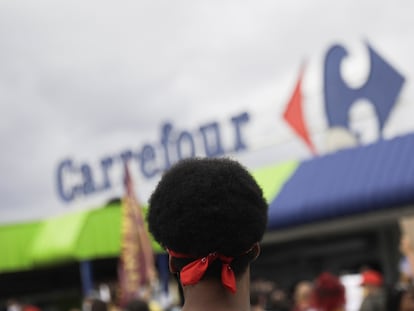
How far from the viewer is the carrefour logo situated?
1688 centimetres

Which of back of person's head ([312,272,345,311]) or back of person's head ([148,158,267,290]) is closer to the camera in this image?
back of person's head ([148,158,267,290])

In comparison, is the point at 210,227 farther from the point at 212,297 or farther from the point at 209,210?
the point at 212,297

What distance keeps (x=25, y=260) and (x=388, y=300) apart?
1774 cm

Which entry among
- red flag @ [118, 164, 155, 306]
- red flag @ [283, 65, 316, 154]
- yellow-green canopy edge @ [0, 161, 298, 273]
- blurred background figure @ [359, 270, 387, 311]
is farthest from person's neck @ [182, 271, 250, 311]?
red flag @ [283, 65, 316, 154]

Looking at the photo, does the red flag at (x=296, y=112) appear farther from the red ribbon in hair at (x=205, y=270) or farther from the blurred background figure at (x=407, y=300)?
the red ribbon in hair at (x=205, y=270)

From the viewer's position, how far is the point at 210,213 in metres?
2.02

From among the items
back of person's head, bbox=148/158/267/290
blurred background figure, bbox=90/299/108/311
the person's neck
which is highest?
back of person's head, bbox=148/158/267/290

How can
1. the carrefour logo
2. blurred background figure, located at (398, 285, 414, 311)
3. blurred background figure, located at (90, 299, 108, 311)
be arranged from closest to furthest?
blurred background figure, located at (398, 285, 414, 311) → blurred background figure, located at (90, 299, 108, 311) → the carrefour logo

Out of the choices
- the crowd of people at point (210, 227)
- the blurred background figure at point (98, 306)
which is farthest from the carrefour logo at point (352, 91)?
the crowd of people at point (210, 227)

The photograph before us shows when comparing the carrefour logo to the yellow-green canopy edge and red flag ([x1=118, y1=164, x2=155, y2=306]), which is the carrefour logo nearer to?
the yellow-green canopy edge

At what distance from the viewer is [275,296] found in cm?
1012

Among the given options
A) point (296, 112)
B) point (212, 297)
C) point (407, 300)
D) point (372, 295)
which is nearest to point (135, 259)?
point (372, 295)

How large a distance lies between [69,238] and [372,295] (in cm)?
1393

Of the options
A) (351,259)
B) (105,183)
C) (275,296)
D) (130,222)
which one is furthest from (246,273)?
(105,183)
